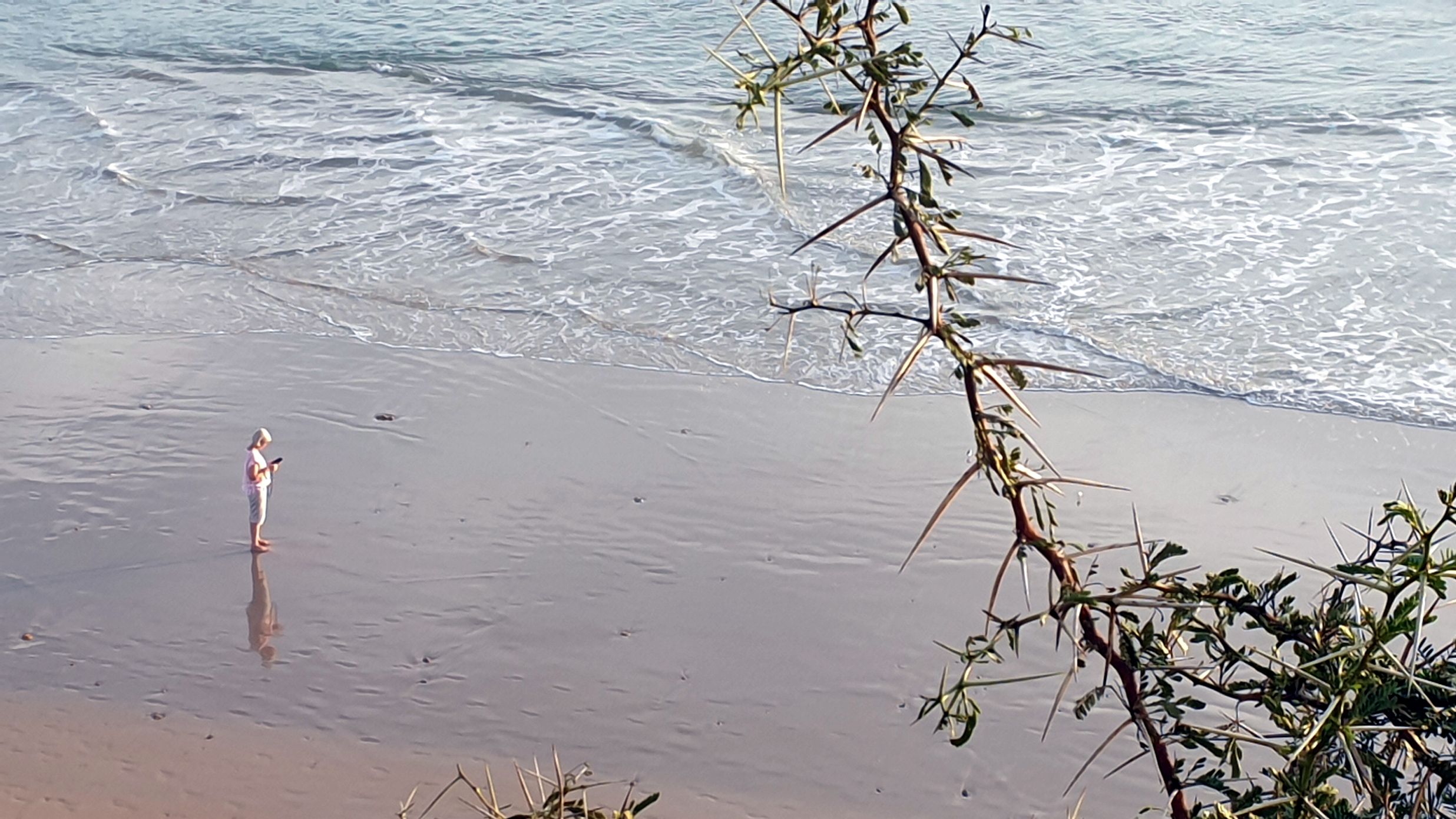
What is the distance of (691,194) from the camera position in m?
12.9

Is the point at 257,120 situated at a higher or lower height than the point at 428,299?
higher

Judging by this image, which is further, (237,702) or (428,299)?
(428,299)

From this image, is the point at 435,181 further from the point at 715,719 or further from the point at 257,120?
the point at 715,719

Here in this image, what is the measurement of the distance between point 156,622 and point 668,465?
2.86 meters

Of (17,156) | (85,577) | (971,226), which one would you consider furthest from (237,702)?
(17,156)

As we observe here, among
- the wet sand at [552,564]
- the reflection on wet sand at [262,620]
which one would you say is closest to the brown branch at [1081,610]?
the wet sand at [552,564]

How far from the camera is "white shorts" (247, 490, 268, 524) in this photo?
6.50 metres

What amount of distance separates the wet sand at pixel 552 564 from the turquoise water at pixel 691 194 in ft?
2.64

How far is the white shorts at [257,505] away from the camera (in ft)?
21.3

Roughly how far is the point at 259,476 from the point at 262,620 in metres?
0.79

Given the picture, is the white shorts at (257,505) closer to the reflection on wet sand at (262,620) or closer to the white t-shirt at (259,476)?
the white t-shirt at (259,476)

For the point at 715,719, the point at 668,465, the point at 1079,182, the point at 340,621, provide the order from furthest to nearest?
1. the point at 1079,182
2. the point at 668,465
3. the point at 340,621
4. the point at 715,719

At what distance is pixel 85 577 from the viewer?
6.49 metres

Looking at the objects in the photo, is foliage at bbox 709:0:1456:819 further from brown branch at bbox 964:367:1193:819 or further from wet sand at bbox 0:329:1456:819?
wet sand at bbox 0:329:1456:819
